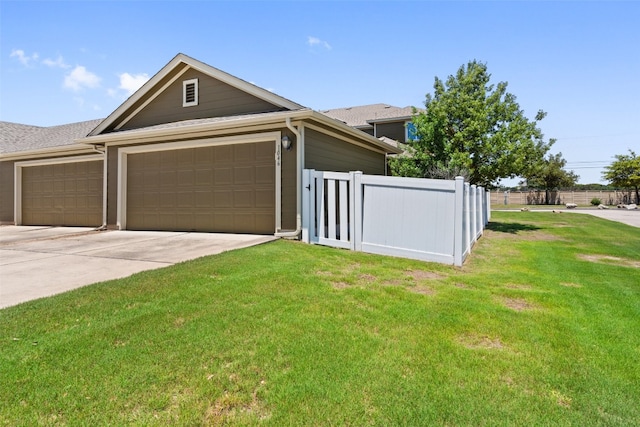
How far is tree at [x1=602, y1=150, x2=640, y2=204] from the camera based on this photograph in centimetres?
3499

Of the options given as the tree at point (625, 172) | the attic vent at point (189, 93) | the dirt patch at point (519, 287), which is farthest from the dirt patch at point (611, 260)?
the tree at point (625, 172)

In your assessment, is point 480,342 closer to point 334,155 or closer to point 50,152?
point 334,155

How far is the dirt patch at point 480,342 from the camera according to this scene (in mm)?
3076

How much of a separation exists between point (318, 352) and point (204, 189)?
809cm

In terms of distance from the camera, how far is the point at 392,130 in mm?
19422

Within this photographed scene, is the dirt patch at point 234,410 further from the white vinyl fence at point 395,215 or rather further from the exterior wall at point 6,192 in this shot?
the exterior wall at point 6,192

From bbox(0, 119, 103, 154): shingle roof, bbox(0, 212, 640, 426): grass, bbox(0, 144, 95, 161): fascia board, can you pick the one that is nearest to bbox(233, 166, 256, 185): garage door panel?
bbox(0, 212, 640, 426): grass

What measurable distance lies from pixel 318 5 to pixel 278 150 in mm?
4352

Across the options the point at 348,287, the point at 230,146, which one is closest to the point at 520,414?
the point at 348,287

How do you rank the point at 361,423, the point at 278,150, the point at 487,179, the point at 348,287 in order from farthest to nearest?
the point at 487,179, the point at 278,150, the point at 348,287, the point at 361,423

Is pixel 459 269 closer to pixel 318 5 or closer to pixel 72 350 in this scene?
pixel 72 350

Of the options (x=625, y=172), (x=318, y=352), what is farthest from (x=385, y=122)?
(x=625, y=172)

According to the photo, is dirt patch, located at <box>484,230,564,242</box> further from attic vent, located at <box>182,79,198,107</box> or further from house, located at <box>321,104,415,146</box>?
attic vent, located at <box>182,79,198,107</box>

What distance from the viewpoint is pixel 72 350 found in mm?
2820
